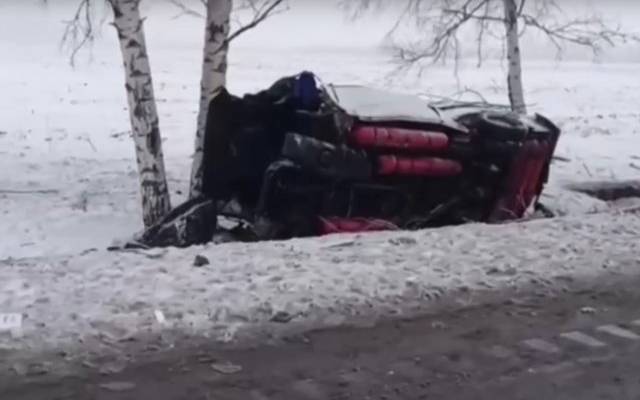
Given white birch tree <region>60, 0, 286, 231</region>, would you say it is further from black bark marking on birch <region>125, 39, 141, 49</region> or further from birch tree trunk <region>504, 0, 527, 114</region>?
birch tree trunk <region>504, 0, 527, 114</region>

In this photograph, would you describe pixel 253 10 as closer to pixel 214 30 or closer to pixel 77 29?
pixel 214 30

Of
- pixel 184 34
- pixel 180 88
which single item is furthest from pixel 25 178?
pixel 184 34

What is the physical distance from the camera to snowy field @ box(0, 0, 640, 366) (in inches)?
273

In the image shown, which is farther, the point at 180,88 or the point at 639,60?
the point at 639,60

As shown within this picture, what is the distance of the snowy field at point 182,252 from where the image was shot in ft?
22.7

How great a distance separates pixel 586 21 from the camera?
57.4 feet

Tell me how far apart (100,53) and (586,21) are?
25.4 meters

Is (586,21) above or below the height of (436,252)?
above

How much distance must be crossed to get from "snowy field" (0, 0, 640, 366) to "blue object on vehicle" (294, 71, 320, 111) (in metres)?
1.58

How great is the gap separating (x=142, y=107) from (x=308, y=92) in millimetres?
1715

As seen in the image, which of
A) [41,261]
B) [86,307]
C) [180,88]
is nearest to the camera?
[86,307]

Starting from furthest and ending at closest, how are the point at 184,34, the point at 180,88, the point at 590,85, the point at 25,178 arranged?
the point at 184,34
the point at 590,85
the point at 180,88
the point at 25,178

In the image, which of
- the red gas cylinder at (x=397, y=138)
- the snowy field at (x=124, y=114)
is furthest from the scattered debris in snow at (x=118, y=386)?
the snowy field at (x=124, y=114)

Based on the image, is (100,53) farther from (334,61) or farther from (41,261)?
(41,261)
